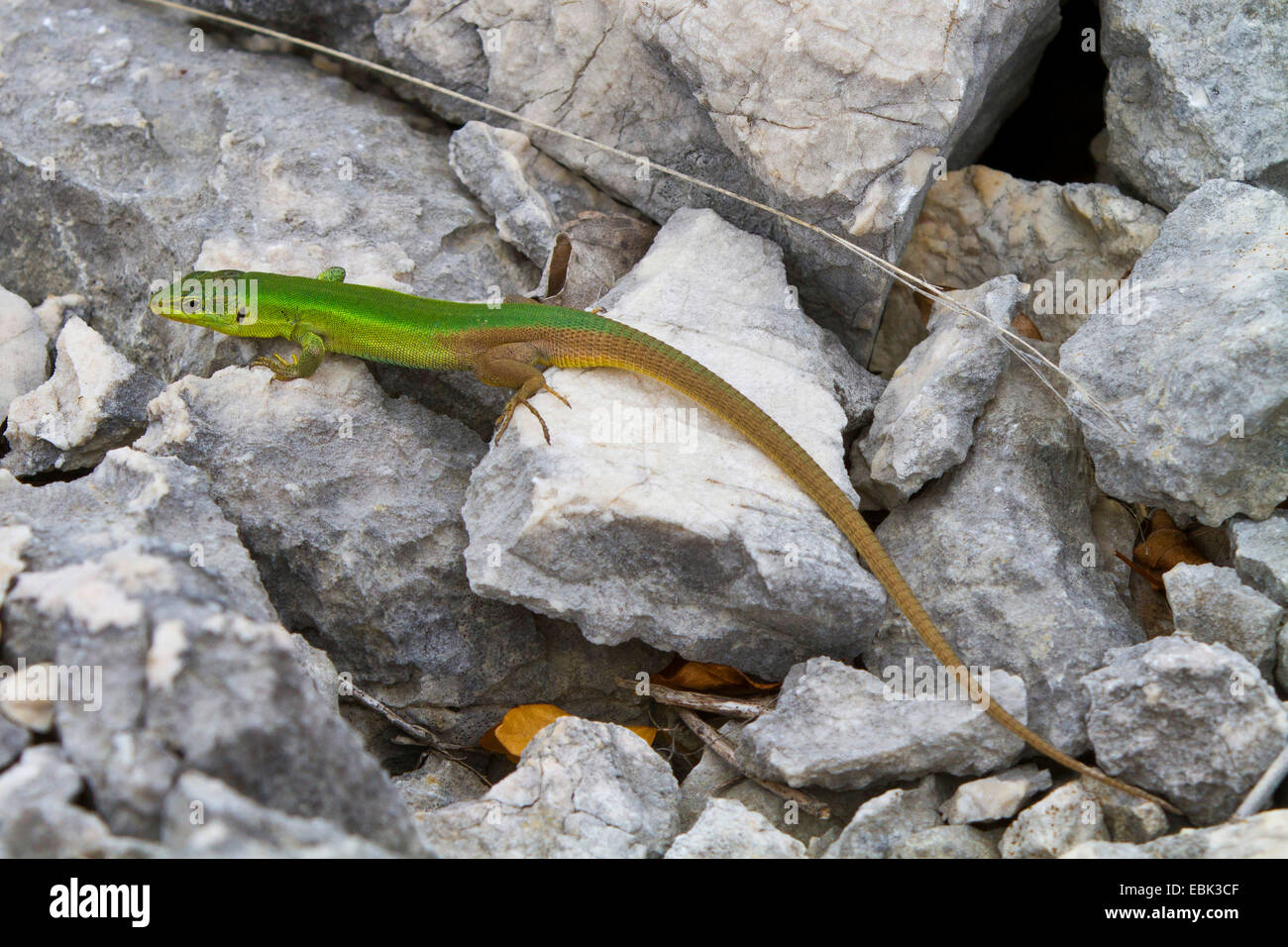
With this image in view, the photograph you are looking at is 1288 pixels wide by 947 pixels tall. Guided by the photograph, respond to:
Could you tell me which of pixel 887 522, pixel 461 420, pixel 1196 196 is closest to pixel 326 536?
pixel 461 420

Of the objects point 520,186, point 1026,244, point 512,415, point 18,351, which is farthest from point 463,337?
point 1026,244

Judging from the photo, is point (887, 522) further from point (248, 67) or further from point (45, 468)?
point (248, 67)

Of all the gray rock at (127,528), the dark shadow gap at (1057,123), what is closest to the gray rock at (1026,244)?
the dark shadow gap at (1057,123)

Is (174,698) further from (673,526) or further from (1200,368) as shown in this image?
(1200,368)

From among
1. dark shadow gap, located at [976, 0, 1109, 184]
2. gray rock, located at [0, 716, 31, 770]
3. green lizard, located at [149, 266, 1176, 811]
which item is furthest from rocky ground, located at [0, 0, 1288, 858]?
dark shadow gap, located at [976, 0, 1109, 184]

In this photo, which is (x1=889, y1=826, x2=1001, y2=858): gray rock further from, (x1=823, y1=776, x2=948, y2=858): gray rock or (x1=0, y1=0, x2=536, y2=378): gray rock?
(x1=0, y1=0, x2=536, y2=378): gray rock

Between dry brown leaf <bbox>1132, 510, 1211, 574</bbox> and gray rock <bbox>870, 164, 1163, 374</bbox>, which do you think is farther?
gray rock <bbox>870, 164, 1163, 374</bbox>
